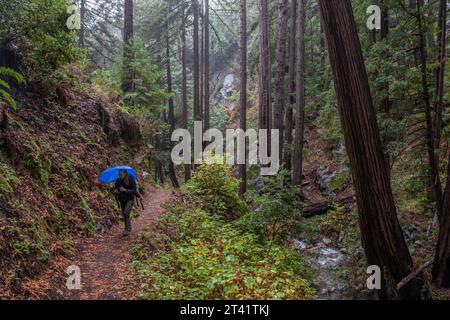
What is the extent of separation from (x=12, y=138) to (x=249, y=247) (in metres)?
5.70

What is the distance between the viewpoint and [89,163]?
10445mm

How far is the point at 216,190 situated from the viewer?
1400cm

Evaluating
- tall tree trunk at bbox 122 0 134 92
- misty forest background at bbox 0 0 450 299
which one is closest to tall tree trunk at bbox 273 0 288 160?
misty forest background at bbox 0 0 450 299

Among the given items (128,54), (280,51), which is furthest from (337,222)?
(128,54)

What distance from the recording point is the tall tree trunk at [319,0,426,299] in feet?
19.3

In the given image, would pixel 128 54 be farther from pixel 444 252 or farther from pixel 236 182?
pixel 444 252

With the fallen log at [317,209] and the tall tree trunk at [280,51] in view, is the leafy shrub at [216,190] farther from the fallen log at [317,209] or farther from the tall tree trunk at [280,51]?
the tall tree trunk at [280,51]

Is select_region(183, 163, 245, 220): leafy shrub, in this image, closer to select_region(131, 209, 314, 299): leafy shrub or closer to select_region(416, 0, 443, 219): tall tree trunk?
select_region(131, 209, 314, 299): leafy shrub

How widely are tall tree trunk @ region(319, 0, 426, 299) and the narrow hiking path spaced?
4.14 meters

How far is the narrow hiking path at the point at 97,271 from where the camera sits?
18.6ft

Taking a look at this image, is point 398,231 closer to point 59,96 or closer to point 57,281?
point 57,281

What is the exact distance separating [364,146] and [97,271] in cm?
519

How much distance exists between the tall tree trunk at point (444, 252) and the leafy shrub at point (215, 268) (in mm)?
2668

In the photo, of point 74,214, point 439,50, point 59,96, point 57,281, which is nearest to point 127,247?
point 74,214
